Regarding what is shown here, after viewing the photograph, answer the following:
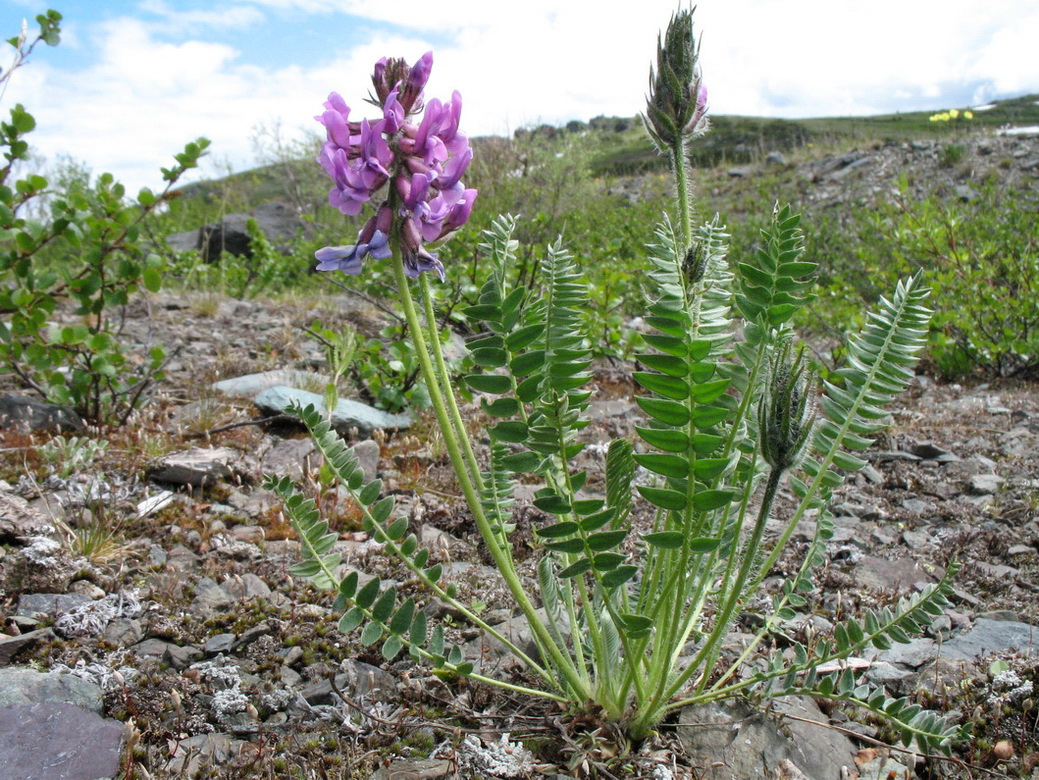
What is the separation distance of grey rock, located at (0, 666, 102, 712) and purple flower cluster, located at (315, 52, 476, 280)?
1.22 meters

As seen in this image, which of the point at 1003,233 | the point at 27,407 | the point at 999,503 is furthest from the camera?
the point at 1003,233

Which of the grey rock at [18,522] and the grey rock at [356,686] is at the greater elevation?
the grey rock at [18,522]

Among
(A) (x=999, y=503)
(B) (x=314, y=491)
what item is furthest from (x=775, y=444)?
(A) (x=999, y=503)

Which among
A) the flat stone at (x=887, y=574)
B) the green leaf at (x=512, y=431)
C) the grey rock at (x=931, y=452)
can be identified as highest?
the green leaf at (x=512, y=431)

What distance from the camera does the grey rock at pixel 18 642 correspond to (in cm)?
189

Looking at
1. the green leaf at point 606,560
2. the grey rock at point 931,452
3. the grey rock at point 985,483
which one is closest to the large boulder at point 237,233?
the grey rock at point 931,452

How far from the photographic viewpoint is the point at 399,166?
1.34 meters

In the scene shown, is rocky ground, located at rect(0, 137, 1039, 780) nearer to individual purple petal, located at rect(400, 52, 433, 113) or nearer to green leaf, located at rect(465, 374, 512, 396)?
green leaf, located at rect(465, 374, 512, 396)

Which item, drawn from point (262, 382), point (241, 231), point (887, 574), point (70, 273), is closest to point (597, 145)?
point (241, 231)

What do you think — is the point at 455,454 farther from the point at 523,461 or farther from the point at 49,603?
the point at 49,603

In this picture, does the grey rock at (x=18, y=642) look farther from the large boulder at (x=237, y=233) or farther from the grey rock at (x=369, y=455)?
the large boulder at (x=237, y=233)

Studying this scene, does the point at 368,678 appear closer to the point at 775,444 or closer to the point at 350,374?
the point at 775,444

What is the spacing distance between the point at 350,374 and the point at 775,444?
3351 millimetres

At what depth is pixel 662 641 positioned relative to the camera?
1.63m
